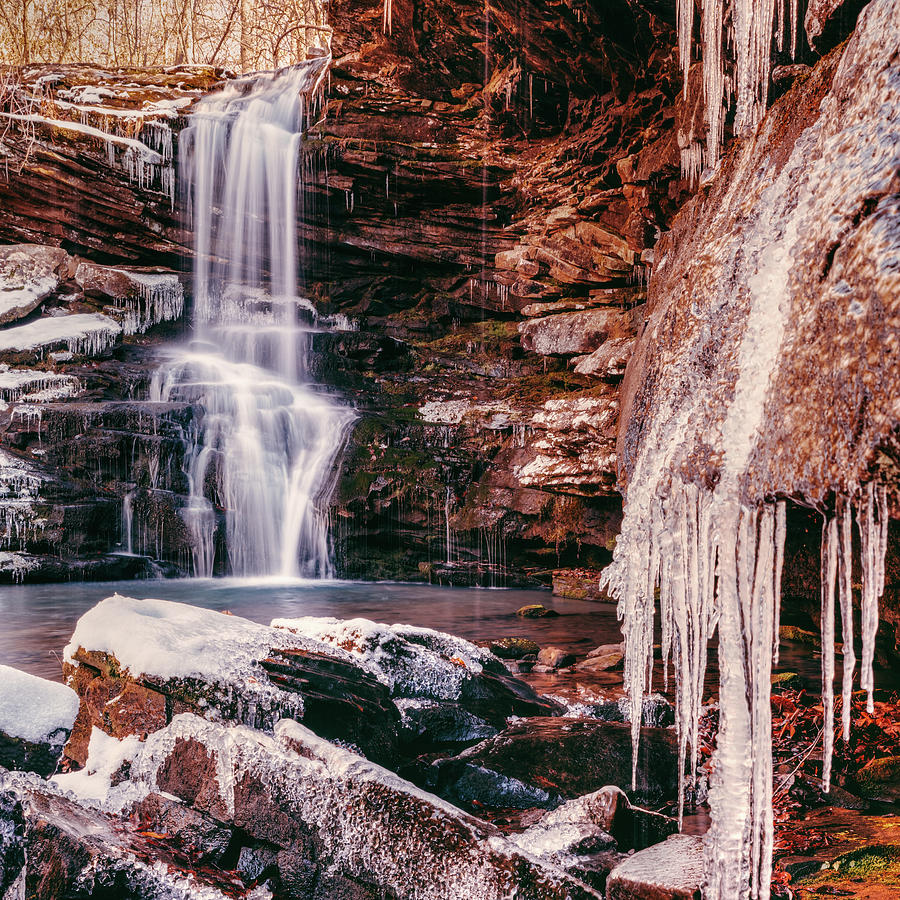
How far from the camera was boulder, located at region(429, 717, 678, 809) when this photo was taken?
3.78m

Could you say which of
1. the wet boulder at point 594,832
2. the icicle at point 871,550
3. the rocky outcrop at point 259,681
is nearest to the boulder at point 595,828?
the wet boulder at point 594,832

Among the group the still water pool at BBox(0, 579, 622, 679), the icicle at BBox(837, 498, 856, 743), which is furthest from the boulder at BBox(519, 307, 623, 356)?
the icicle at BBox(837, 498, 856, 743)

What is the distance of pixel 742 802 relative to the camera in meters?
2.48

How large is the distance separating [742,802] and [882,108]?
2220 millimetres

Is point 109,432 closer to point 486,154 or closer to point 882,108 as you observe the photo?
point 486,154

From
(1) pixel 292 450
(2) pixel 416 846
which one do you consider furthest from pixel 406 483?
(2) pixel 416 846

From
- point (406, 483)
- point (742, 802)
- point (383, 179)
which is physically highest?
point (383, 179)

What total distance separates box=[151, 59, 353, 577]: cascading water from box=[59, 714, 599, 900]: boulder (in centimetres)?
732

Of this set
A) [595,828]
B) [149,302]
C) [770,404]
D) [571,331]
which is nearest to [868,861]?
[595,828]

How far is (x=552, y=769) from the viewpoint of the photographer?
3906mm

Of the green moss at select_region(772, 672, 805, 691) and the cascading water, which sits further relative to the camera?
the cascading water

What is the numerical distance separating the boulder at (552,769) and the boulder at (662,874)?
0.83 m

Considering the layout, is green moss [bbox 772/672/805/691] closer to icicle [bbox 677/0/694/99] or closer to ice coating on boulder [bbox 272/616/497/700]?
ice coating on boulder [bbox 272/616/497/700]

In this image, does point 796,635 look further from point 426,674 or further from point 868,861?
point 868,861
